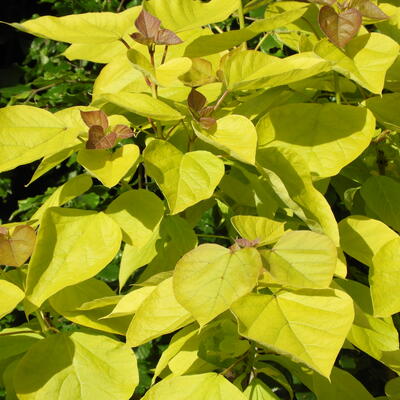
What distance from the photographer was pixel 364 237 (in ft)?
2.52

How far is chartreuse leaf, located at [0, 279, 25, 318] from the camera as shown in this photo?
690mm

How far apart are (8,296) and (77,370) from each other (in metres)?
0.13

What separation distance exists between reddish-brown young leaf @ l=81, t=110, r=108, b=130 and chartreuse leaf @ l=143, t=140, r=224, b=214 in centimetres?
8

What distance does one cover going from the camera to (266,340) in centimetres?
58

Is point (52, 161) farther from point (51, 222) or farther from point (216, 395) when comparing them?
point (216, 395)

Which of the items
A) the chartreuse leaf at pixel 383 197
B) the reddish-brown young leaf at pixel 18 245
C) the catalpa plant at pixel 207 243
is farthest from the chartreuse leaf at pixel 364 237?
the reddish-brown young leaf at pixel 18 245

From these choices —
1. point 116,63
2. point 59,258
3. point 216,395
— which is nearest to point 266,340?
point 216,395

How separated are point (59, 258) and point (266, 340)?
0.26 metres

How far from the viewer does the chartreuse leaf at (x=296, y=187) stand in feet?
2.18

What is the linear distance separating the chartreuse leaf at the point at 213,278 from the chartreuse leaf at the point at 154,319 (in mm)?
58

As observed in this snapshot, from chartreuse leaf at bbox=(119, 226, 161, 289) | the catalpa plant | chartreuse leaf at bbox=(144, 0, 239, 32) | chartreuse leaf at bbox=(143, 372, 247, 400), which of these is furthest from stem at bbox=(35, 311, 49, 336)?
chartreuse leaf at bbox=(144, 0, 239, 32)

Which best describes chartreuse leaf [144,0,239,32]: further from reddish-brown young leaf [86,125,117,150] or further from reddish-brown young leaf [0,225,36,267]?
reddish-brown young leaf [0,225,36,267]

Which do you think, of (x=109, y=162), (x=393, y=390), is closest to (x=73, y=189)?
(x=109, y=162)

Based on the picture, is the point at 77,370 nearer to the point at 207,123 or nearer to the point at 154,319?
the point at 154,319
